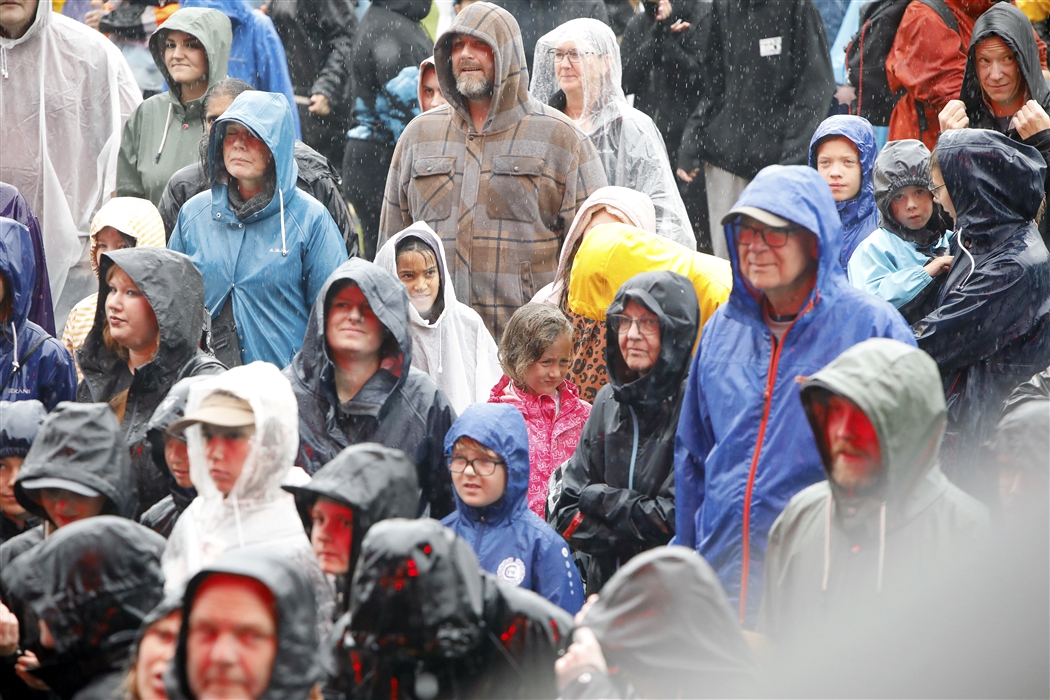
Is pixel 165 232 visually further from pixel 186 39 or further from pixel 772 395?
pixel 772 395

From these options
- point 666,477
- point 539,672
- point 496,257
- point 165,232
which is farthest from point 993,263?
point 165,232

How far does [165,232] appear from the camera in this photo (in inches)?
302

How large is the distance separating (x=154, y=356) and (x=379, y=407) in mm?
1033

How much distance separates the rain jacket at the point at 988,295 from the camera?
6195mm

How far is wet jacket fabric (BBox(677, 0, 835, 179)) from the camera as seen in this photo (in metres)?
9.08

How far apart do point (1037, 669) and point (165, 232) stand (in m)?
5.30

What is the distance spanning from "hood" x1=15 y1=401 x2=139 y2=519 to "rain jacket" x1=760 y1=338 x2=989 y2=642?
2.21 m

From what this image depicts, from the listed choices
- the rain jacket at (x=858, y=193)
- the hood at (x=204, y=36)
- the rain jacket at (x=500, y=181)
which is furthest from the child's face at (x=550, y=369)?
the hood at (x=204, y=36)

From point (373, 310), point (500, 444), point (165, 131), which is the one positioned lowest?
point (500, 444)

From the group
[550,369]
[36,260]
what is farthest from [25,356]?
[550,369]

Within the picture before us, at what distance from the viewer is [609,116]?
27.4 feet

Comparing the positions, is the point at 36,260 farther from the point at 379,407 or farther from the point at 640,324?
the point at 640,324

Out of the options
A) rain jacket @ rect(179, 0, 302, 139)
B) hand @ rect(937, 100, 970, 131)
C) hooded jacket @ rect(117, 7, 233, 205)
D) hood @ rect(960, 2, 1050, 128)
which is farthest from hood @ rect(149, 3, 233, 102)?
hood @ rect(960, 2, 1050, 128)

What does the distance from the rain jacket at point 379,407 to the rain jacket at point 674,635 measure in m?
1.91
